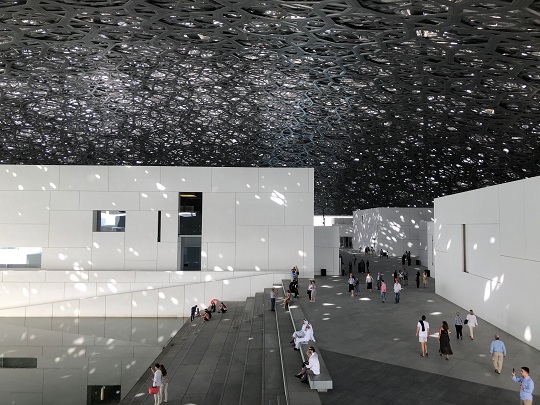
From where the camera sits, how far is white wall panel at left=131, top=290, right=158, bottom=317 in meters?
22.2

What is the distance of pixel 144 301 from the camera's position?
2230cm

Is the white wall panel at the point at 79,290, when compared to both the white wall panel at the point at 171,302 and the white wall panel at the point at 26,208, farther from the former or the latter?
the white wall panel at the point at 26,208

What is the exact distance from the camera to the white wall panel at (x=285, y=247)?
24.8 metres

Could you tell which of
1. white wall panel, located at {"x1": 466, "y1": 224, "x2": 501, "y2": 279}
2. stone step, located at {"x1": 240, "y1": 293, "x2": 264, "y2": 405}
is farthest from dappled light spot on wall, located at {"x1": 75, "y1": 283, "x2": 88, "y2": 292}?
white wall panel, located at {"x1": 466, "y1": 224, "x2": 501, "y2": 279}

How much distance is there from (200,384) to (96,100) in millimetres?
24613

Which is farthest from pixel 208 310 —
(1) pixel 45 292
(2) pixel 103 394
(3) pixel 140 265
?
(1) pixel 45 292

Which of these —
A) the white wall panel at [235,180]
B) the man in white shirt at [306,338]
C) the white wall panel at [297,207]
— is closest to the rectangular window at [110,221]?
the white wall panel at [235,180]

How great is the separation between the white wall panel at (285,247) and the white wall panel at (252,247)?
1.17ft

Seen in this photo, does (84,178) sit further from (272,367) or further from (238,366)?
(272,367)

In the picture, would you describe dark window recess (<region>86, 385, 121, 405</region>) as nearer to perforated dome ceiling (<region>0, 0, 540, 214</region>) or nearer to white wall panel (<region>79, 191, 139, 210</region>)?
perforated dome ceiling (<region>0, 0, 540, 214</region>)

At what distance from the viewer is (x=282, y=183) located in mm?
25062

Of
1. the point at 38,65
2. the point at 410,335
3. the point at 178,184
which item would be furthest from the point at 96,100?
the point at 410,335

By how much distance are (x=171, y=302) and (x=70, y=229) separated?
25.5 ft

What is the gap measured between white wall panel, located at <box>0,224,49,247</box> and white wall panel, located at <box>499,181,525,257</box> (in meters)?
23.4
